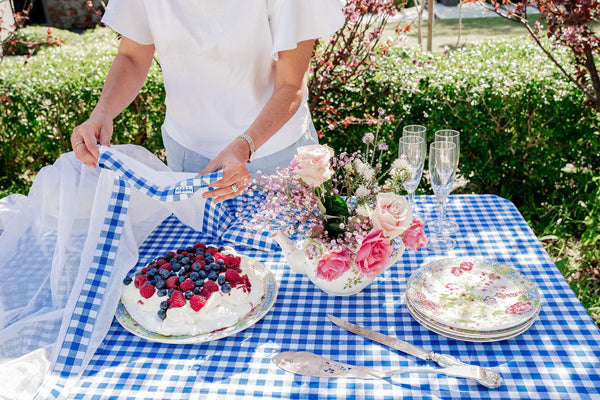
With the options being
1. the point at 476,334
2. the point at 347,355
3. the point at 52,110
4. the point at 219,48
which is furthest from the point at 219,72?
the point at 52,110

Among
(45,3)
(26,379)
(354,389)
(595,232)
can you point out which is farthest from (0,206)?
(45,3)

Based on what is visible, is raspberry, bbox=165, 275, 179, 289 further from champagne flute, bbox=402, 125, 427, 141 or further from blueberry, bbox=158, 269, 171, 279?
champagne flute, bbox=402, 125, 427, 141

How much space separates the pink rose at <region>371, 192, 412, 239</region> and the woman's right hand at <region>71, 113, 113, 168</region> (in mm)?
936

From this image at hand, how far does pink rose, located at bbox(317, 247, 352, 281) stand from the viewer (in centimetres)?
144

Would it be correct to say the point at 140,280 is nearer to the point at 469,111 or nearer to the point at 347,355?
the point at 347,355

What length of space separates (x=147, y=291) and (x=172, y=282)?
7 cm

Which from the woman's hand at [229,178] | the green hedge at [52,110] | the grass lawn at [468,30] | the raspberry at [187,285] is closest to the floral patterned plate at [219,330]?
the raspberry at [187,285]

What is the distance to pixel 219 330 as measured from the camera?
142 centimetres

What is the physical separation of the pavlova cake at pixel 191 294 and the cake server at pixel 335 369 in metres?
0.18

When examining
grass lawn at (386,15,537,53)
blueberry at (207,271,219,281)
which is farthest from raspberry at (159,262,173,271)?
grass lawn at (386,15,537,53)

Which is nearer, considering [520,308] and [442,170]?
[520,308]

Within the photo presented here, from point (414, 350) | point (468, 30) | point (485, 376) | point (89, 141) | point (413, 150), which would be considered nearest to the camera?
point (485, 376)

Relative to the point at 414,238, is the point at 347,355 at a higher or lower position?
lower

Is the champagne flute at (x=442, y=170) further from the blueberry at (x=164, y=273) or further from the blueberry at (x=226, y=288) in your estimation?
the blueberry at (x=164, y=273)
